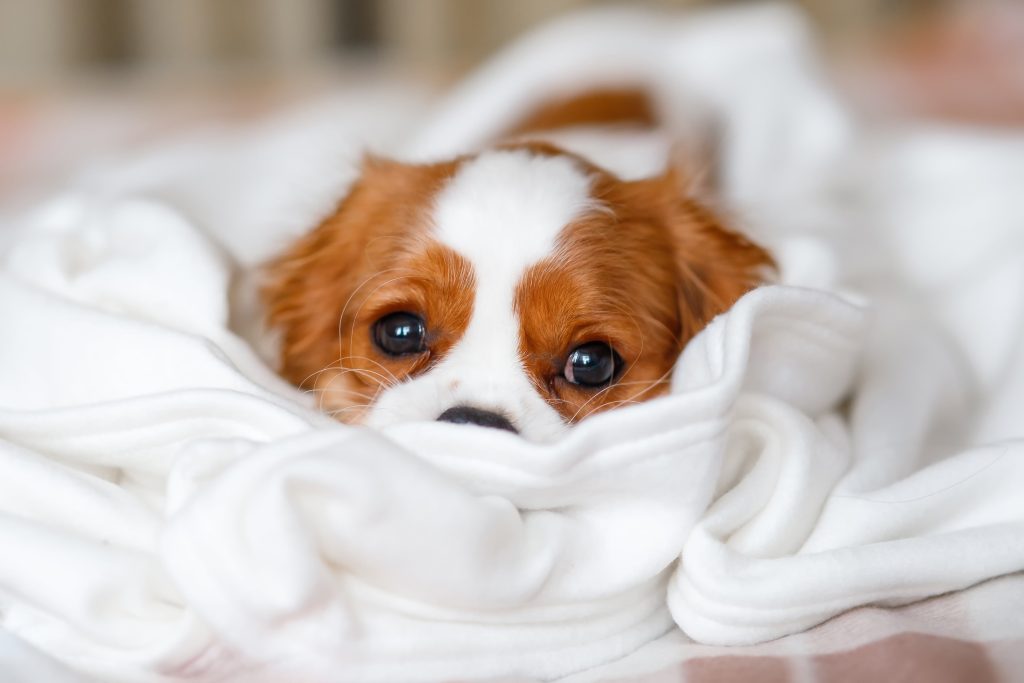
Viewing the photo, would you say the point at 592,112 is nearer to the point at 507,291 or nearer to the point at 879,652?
the point at 507,291

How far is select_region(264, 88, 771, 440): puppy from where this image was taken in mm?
1193

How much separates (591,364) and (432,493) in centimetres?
41

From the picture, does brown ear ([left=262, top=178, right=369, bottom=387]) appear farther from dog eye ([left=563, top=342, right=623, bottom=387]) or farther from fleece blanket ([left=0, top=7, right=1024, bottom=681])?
dog eye ([left=563, top=342, right=623, bottom=387])

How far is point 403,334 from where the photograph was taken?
49.8 inches

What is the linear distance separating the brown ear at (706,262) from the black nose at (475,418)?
375 mm

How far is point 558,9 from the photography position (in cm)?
329

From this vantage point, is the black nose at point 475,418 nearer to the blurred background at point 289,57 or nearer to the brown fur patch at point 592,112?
the brown fur patch at point 592,112

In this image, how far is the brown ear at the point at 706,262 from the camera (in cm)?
141

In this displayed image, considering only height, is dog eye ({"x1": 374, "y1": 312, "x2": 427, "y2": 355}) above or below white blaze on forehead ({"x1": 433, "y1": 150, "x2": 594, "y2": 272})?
below

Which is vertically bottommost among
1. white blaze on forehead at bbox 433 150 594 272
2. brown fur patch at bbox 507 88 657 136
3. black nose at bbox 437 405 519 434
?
brown fur patch at bbox 507 88 657 136

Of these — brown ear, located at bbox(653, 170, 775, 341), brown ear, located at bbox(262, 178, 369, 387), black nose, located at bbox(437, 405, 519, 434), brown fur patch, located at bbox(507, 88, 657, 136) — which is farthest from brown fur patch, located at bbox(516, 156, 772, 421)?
brown fur patch, located at bbox(507, 88, 657, 136)

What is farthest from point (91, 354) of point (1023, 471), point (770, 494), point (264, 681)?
point (1023, 471)

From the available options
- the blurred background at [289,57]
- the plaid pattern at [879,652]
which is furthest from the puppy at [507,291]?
the blurred background at [289,57]

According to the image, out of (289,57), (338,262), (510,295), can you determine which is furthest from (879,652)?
(289,57)
